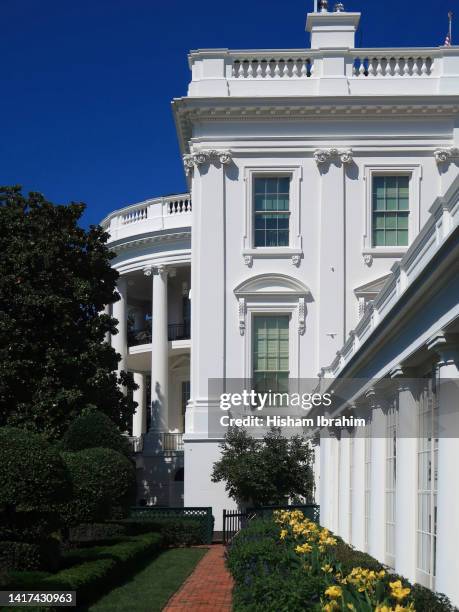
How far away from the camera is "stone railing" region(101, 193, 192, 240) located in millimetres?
42688

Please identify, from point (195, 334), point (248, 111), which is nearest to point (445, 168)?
point (248, 111)

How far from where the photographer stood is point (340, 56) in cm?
3272

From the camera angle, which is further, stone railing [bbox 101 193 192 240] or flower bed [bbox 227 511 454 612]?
stone railing [bbox 101 193 192 240]

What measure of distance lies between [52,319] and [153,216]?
11973mm

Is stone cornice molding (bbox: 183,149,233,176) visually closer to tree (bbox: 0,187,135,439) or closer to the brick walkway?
tree (bbox: 0,187,135,439)

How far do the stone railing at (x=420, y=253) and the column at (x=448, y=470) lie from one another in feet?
3.49

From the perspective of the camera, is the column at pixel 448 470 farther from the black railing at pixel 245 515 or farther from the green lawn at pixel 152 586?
the black railing at pixel 245 515

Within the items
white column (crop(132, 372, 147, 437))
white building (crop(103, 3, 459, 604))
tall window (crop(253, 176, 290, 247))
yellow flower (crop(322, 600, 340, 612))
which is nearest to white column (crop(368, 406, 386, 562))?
yellow flower (crop(322, 600, 340, 612))

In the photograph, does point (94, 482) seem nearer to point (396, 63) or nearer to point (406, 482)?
point (406, 482)

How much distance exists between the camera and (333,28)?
33438 millimetres

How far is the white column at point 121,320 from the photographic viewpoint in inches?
1736

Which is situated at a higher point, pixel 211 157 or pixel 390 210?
pixel 211 157

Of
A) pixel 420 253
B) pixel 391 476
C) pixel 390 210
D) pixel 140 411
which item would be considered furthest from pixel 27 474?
pixel 140 411

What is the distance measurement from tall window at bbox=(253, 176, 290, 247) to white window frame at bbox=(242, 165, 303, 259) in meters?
0.16
